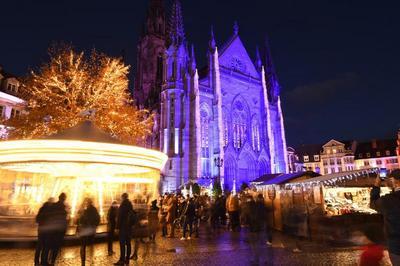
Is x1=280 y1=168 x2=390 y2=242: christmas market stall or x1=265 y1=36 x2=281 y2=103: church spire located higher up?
x1=265 y1=36 x2=281 y2=103: church spire

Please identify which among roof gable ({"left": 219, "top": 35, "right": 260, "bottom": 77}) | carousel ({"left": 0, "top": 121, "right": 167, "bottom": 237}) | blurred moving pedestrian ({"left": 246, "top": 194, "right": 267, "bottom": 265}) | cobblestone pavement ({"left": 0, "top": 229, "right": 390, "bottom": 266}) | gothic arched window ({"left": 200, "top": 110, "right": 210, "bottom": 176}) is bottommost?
cobblestone pavement ({"left": 0, "top": 229, "right": 390, "bottom": 266})

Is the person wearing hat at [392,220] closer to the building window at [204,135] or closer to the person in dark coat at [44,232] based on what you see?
the person in dark coat at [44,232]

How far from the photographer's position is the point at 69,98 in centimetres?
2114

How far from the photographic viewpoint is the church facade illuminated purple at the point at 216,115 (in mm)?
34656

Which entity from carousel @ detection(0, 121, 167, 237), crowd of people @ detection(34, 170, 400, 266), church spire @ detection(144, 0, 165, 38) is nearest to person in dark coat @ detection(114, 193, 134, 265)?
crowd of people @ detection(34, 170, 400, 266)

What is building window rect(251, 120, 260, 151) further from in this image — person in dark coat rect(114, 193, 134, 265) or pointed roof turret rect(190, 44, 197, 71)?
person in dark coat rect(114, 193, 134, 265)

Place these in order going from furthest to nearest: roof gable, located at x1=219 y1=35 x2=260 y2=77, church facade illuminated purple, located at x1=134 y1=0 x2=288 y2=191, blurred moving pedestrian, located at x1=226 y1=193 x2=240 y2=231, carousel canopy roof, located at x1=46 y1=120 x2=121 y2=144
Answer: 1. roof gable, located at x1=219 y1=35 x2=260 y2=77
2. church facade illuminated purple, located at x1=134 y1=0 x2=288 y2=191
3. blurred moving pedestrian, located at x1=226 y1=193 x2=240 y2=231
4. carousel canopy roof, located at x1=46 y1=120 x2=121 y2=144

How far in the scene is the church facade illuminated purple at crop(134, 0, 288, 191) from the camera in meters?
34.7

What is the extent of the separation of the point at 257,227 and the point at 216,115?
99.4 ft

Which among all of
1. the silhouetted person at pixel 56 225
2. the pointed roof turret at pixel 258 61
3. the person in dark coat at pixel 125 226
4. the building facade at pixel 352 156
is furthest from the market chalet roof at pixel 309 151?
the silhouetted person at pixel 56 225

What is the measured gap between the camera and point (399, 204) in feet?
11.6

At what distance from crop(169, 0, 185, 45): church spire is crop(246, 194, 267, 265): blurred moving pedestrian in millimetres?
33729

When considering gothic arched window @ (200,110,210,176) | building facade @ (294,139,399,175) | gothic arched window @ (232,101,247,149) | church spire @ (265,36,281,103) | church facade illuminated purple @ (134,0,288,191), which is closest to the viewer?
church facade illuminated purple @ (134,0,288,191)

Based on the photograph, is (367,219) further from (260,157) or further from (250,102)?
(250,102)
